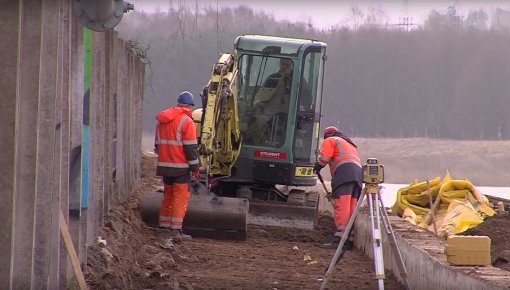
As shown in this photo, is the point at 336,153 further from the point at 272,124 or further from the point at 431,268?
the point at 431,268

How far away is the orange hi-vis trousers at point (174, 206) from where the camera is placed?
1430 centimetres

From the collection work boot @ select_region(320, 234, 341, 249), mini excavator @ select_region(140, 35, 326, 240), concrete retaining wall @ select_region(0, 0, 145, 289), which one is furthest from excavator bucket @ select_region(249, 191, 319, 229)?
concrete retaining wall @ select_region(0, 0, 145, 289)

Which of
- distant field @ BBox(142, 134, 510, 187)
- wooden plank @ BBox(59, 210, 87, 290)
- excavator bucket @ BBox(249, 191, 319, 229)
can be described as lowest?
distant field @ BBox(142, 134, 510, 187)

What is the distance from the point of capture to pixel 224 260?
13.4 meters

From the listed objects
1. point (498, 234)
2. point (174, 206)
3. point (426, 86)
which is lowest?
point (498, 234)

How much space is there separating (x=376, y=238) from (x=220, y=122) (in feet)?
21.5

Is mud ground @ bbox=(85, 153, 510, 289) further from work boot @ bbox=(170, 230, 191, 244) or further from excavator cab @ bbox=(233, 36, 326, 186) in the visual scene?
excavator cab @ bbox=(233, 36, 326, 186)

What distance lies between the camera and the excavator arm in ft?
50.9

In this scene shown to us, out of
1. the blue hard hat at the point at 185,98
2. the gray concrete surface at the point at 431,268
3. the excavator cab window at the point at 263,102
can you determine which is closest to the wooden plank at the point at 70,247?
the gray concrete surface at the point at 431,268

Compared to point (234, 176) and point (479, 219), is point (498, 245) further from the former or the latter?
point (234, 176)

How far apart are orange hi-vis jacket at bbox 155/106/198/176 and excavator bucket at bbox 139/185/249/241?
42.7 inches

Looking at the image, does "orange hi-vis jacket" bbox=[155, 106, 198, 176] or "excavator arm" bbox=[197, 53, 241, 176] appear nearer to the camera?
"orange hi-vis jacket" bbox=[155, 106, 198, 176]

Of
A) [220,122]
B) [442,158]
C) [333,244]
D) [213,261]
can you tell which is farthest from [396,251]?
[442,158]

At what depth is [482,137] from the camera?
1960 inches
